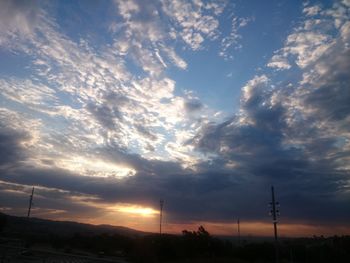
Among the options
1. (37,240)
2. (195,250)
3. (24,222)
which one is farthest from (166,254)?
(24,222)

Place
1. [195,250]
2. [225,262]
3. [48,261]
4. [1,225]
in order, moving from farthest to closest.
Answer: [1,225] → [195,250] → [48,261] → [225,262]

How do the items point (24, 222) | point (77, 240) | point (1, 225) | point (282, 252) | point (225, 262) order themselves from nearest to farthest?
point (225, 262) < point (282, 252) < point (77, 240) < point (1, 225) < point (24, 222)

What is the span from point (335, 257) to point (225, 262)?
20714mm

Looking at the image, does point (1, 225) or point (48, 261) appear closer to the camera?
point (48, 261)

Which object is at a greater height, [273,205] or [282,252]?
[273,205]

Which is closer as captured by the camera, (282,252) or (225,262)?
(225,262)

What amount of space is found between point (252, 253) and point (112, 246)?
36.5 meters

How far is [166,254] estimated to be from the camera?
48.3m

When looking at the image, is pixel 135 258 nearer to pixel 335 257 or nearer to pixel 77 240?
pixel 335 257

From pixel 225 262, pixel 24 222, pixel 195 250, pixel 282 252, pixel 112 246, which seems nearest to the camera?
pixel 225 262

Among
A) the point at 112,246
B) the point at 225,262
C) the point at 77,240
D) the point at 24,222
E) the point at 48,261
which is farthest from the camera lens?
the point at 24,222

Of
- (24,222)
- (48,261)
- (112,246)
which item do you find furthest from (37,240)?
(24,222)

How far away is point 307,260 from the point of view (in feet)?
163

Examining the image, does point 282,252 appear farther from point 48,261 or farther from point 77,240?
point 77,240
